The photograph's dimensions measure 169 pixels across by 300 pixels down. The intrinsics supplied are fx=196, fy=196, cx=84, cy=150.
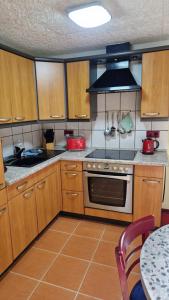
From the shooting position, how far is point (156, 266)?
0.76m

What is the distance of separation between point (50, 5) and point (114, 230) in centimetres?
223

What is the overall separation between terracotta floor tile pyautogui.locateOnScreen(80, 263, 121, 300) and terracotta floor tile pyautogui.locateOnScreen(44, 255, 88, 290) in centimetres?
7

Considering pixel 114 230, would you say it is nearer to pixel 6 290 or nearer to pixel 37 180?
pixel 37 180

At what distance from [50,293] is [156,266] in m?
1.12

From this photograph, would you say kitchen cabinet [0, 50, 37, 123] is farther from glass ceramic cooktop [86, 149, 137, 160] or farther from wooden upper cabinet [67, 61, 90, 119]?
glass ceramic cooktop [86, 149, 137, 160]

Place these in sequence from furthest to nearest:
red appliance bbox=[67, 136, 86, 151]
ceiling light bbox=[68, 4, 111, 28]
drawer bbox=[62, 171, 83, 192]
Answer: red appliance bbox=[67, 136, 86, 151], drawer bbox=[62, 171, 83, 192], ceiling light bbox=[68, 4, 111, 28]

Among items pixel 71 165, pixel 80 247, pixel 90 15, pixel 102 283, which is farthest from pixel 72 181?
pixel 90 15

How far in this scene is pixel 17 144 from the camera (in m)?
2.46

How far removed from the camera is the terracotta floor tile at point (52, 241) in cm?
200

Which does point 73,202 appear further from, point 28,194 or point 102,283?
point 102,283

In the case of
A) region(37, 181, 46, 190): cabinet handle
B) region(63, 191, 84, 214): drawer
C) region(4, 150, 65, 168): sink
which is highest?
region(4, 150, 65, 168): sink

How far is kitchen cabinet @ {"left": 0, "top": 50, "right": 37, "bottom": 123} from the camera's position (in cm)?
182

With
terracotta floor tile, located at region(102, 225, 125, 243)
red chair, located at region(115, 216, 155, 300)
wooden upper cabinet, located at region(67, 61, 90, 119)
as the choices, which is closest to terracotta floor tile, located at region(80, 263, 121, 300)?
terracotta floor tile, located at region(102, 225, 125, 243)

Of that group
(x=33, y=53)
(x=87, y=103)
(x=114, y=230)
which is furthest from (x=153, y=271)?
(x=33, y=53)
